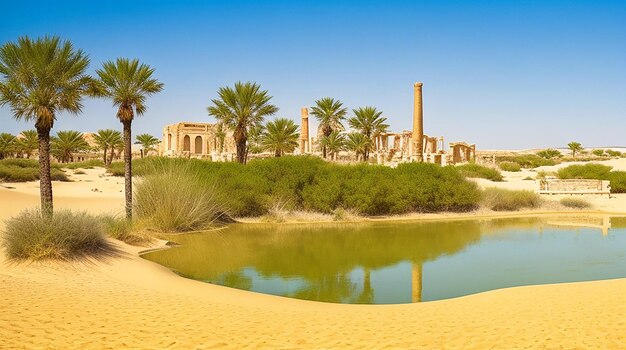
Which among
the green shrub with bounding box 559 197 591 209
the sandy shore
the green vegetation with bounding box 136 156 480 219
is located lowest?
the sandy shore

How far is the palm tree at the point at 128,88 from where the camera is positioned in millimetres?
17734

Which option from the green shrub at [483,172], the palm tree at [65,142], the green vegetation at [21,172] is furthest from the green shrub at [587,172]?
the palm tree at [65,142]

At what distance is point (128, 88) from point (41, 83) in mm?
3736

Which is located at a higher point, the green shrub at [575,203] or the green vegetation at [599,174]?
the green vegetation at [599,174]

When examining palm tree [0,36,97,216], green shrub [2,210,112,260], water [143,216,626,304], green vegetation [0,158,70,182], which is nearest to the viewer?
green shrub [2,210,112,260]

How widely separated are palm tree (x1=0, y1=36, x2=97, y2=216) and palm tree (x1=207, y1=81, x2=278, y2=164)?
15357 mm

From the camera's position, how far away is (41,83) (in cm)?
1452

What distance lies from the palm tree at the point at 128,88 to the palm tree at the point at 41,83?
254 centimetres

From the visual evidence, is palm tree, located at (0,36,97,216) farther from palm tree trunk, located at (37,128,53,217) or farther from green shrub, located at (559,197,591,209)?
green shrub, located at (559,197,591,209)

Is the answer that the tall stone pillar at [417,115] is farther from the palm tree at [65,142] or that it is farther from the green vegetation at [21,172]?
the palm tree at [65,142]

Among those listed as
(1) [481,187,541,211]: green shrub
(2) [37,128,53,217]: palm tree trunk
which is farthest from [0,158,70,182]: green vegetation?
(1) [481,187,541,211]: green shrub

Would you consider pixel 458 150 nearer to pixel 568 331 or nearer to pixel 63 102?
pixel 63 102

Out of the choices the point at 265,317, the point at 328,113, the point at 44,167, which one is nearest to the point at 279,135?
the point at 328,113

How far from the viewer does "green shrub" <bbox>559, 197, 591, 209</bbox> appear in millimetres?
28094
